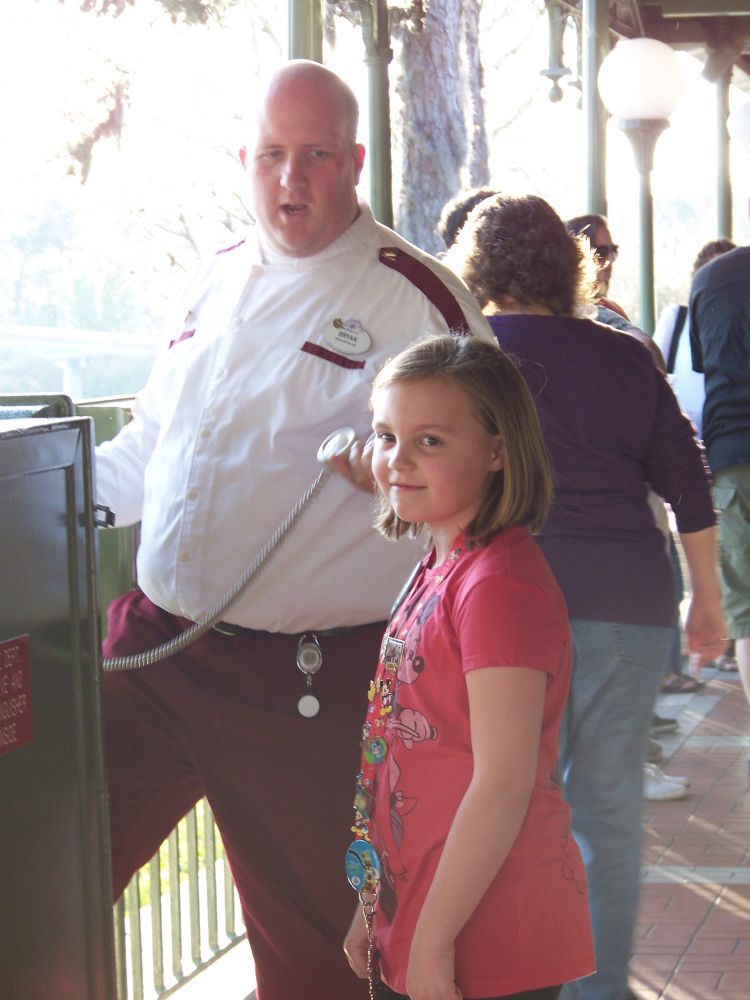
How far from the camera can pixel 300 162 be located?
110 inches

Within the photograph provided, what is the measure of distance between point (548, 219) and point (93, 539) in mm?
1871

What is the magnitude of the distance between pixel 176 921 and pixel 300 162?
198 cm

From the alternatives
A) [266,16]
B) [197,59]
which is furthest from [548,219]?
[266,16]

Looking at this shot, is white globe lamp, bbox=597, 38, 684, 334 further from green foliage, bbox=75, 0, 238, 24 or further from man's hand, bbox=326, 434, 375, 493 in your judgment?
man's hand, bbox=326, 434, 375, 493

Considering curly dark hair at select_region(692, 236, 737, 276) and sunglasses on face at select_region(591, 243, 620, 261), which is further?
curly dark hair at select_region(692, 236, 737, 276)

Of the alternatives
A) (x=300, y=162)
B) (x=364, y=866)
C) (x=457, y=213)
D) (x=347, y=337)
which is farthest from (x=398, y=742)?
(x=457, y=213)

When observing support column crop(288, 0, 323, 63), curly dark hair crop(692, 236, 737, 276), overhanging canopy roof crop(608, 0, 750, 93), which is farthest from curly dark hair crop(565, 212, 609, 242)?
overhanging canopy roof crop(608, 0, 750, 93)

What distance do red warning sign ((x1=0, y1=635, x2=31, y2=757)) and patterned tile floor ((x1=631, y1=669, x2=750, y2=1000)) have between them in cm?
249

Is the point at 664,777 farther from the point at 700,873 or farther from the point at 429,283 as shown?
the point at 429,283

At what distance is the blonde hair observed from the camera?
212 centimetres

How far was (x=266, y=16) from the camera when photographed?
24.4 feet

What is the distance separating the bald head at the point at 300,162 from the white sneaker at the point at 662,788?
3172 millimetres

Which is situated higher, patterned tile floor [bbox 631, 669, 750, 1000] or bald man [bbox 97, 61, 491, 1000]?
bald man [bbox 97, 61, 491, 1000]

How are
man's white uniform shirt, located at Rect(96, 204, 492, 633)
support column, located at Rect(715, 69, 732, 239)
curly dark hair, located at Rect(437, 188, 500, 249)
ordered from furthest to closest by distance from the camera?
support column, located at Rect(715, 69, 732, 239) < curly dark hair, located at Rect(437, 188, 500, 249) < man's white uniform shirt, located at Rect(96, 204, 492, 633)
